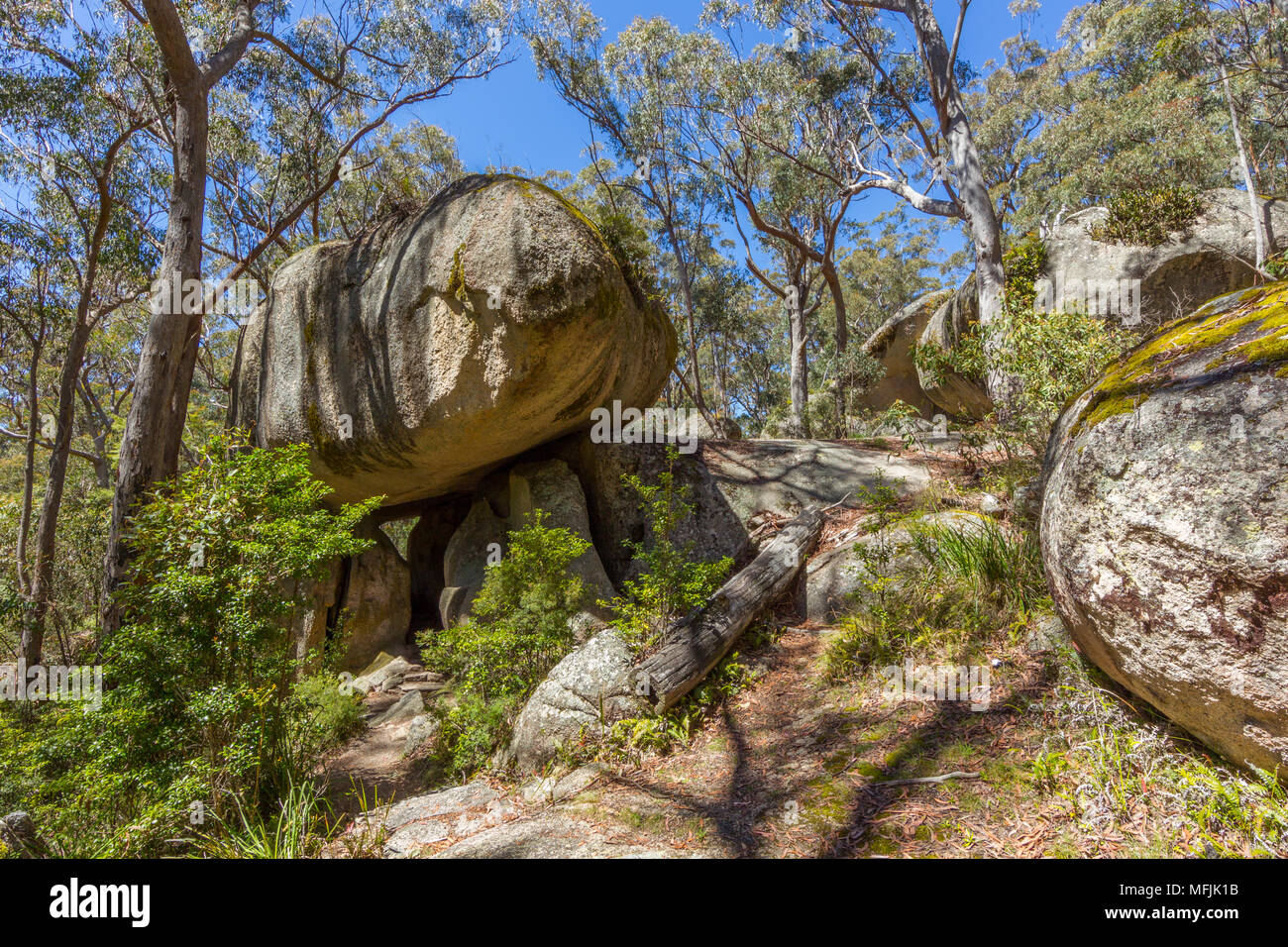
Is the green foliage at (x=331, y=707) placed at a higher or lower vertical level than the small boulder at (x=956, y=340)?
lower

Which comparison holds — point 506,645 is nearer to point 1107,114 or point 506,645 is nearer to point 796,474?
point 796,474

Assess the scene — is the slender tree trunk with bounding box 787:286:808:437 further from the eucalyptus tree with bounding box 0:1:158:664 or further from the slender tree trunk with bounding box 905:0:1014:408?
the eucalyptus tree with bounding box 0:1:158:664

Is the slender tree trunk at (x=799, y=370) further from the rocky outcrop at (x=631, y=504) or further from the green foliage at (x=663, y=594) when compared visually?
the green foliage at (x=663, y=594)

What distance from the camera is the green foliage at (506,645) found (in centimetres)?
445

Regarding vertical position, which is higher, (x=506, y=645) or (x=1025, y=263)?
(x=1025, y=263)

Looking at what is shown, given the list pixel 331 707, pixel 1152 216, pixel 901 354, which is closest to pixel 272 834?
pixel 331 707

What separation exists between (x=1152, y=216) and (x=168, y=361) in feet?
45.2

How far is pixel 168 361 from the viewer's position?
→ 20.9 ft

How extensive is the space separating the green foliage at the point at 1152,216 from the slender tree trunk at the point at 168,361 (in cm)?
1296

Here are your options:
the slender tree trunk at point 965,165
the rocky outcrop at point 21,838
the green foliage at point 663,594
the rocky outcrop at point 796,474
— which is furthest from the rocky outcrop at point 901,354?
the rocky outcrop at point 21,838

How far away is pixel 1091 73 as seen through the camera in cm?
1773
